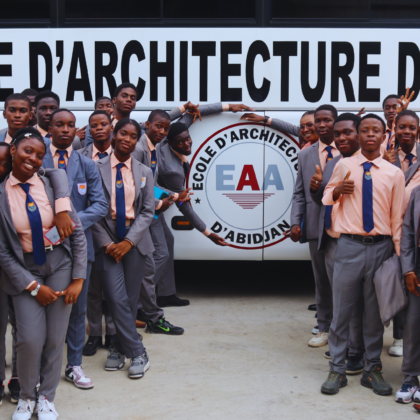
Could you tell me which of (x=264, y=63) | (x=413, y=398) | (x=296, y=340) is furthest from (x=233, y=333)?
(x=264, y=63)

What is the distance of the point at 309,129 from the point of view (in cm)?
543

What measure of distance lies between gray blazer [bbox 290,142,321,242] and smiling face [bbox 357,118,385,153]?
1022 mm

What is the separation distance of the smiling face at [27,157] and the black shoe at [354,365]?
8.72 feet

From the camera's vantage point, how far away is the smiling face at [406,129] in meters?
4.51

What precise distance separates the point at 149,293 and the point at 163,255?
498 mm

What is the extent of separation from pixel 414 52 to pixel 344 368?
11.5 ft

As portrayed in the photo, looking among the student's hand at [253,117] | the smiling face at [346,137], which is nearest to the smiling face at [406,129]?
the smiling face at [346,137]

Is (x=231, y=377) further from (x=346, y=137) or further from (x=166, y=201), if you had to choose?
(x=346, y=137)

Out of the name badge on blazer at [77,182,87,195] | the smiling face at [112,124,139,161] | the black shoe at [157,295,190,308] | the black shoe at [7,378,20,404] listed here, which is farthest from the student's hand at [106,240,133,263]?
the black shoe at [157,295,190,308]

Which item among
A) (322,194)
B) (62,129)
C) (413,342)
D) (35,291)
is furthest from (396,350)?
(62,129)

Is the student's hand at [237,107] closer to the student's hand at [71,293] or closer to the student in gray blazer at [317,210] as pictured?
the student in gray blazer at [317,210]

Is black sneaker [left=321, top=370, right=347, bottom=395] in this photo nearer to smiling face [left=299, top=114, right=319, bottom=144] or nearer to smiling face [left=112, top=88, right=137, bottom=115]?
smiling face [left=299, top=114, right=319, bottom=144]

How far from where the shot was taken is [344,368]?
3.98 meters

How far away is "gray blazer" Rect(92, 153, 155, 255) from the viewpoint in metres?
4.19
